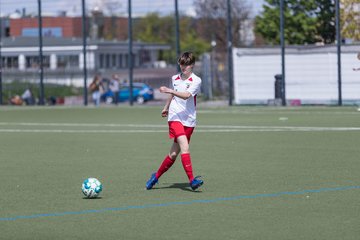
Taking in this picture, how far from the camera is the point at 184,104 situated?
46.5 feet

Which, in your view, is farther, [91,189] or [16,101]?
[16,101]

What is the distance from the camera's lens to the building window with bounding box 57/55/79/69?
67938mm

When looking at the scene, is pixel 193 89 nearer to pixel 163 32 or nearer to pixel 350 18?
pixel 350 18

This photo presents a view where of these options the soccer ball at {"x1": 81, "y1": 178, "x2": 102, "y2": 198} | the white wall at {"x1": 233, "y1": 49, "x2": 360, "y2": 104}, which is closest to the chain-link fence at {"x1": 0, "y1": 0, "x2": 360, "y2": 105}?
the white wall at {"x1": 233, "y1": 49, "x2": 360, "y2": 104}

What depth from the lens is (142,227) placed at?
11.0 m

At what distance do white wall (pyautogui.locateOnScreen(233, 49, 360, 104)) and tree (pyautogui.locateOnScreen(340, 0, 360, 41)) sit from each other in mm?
6439

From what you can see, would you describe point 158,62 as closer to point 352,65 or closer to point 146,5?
point 146,5

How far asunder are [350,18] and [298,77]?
831 cm

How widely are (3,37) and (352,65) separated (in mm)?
48177

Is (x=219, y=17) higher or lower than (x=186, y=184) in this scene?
higher

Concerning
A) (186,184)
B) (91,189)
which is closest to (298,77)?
(186,184)

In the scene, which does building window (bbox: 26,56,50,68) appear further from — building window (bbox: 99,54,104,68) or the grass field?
the grass field

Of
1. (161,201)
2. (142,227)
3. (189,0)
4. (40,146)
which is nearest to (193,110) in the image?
(161,201)

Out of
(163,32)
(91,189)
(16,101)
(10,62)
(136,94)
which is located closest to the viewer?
(91,189)
